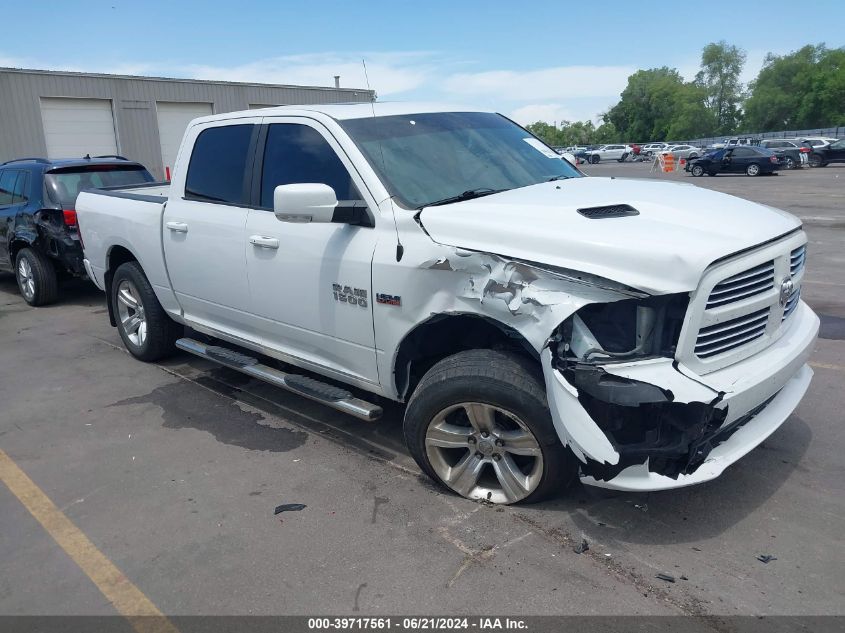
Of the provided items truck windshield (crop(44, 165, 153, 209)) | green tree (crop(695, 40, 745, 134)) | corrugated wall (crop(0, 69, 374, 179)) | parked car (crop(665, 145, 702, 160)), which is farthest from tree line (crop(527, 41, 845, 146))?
truck windshield (crop(44, 165, 153, 209))

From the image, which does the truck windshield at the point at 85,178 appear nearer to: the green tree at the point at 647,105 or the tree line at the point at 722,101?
the tree line at the point at 722,101

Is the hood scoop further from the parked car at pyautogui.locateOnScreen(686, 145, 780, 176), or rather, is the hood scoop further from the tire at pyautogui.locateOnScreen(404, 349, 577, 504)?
the parked car at pyautogui.locateOnScreen(686, 145, 780, 176)

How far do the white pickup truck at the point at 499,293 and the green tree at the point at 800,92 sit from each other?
322ft

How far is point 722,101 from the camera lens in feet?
377

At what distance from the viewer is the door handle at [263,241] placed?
423cm

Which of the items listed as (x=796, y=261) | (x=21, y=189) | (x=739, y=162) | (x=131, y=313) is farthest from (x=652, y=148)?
(x=796, y=261)

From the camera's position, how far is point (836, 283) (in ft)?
27.2

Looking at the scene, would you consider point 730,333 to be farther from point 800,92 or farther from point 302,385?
point 800,92

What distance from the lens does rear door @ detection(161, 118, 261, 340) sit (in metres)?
4.64

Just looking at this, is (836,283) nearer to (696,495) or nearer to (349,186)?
(696,495)

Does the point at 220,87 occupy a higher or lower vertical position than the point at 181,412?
higher

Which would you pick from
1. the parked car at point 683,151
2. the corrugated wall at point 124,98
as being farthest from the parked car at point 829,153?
the corrugated wall at point 124,98

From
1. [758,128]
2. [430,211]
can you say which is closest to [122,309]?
[430,211]

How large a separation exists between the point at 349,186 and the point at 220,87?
86.8ft
